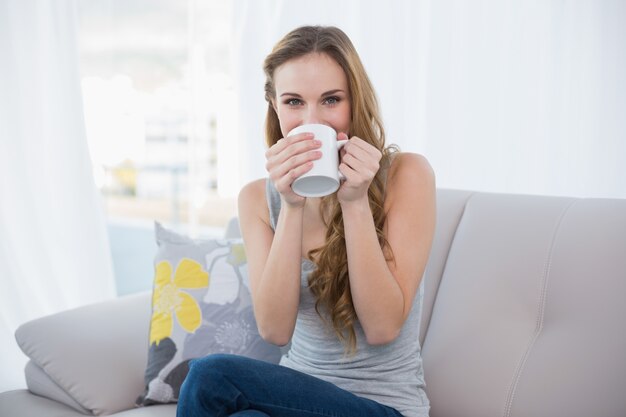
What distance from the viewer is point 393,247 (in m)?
1.39

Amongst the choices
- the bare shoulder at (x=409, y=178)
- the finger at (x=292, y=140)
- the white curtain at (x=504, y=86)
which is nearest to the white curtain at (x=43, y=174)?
the white curtain at (x=504, y=86)

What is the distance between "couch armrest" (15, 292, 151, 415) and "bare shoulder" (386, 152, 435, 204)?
86 centimetres

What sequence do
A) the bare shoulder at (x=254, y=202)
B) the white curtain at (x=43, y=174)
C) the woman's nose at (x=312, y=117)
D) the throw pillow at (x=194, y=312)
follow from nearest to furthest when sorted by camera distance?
the woman's nose at (x=312, y=117)
the bare shoulder at (x=254, y=202)
the throw pillow at (x=194, y=312)
the white curtain at (x=43, y=174)

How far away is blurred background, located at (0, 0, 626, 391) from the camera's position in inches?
74.7

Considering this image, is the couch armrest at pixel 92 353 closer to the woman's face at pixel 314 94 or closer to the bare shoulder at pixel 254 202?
the bare shoulder at pixel 254 202

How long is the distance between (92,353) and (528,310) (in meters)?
1.13

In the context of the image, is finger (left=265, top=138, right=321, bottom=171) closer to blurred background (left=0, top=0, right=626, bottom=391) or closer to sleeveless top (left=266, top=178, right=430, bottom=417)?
sleeveless top (left=266, top=178, right=430, bottom=417)

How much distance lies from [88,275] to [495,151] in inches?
72.7

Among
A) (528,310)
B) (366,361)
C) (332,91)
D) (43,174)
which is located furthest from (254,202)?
(43,174)

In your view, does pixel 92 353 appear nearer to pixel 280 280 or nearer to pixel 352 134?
pixel 280 280

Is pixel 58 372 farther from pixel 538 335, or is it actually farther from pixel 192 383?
pixel 538 335

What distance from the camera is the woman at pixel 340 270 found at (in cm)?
123

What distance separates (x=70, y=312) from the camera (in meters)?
1.83

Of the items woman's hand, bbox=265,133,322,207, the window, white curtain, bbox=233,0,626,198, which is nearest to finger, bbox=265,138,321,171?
woman's hand, bbox=265,133,322,207
